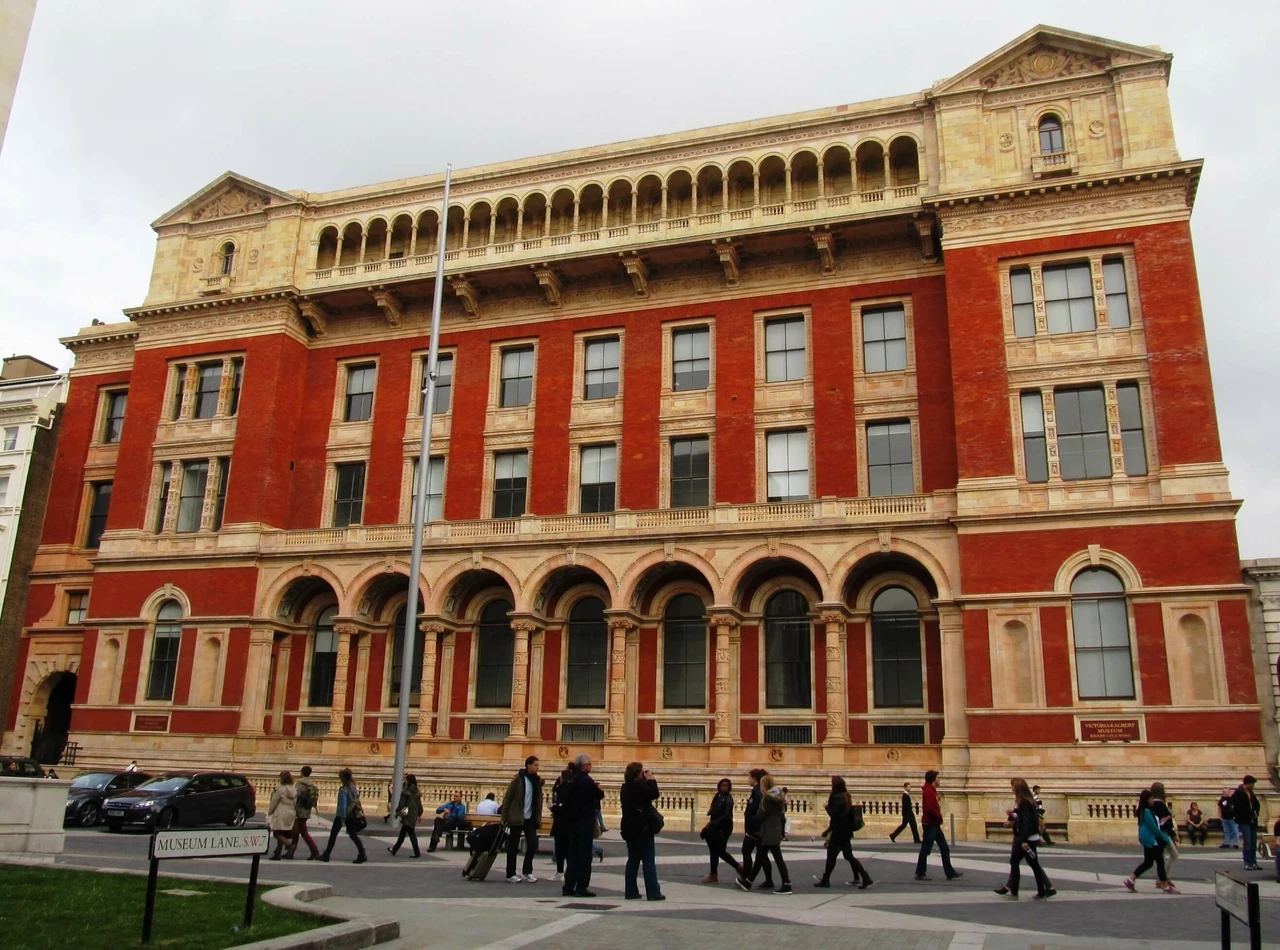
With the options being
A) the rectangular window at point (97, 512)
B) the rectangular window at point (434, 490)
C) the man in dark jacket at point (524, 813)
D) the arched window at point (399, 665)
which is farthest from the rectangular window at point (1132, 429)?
the rectangular window at point (97, 512)

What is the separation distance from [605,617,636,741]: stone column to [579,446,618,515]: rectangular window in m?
4.44

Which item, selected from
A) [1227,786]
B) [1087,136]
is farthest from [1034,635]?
[1087,136]

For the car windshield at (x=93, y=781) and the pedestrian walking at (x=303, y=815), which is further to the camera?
the car windshield at (x=93, y=781)

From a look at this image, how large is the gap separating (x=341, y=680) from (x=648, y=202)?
67.0 feet

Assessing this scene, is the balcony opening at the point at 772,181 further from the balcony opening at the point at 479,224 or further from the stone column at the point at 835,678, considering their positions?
the stone column at the point at 835,678

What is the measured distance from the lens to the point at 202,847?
10648 millimetres

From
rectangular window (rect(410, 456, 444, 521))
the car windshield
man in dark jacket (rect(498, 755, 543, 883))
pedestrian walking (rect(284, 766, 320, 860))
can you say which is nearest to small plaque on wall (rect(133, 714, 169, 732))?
the car windshield

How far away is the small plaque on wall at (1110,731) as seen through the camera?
29.2 meters

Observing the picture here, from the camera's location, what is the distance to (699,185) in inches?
1583

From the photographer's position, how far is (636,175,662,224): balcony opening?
4081 cm

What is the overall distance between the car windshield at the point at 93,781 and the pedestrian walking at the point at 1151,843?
25.7 m

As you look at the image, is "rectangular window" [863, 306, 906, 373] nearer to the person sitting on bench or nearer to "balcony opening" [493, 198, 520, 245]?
"balcony opening" [493, 198, 520, 245]

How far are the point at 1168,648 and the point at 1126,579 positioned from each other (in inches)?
82.0

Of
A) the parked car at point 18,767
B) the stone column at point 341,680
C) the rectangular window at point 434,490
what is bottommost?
the parked car at point 18,767
